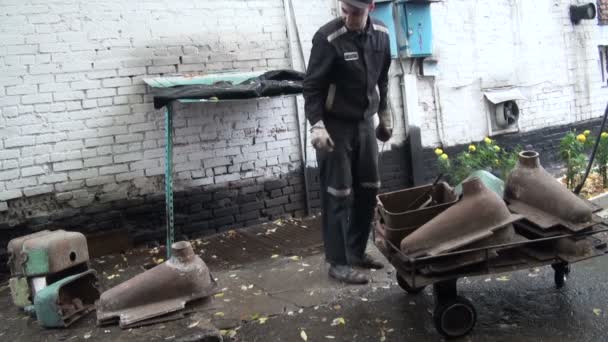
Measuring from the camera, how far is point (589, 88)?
29.2 feet

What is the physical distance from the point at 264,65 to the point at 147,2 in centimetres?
141

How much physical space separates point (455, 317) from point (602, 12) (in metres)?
7.51

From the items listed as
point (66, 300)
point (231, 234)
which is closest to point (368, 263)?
point (231, 234)

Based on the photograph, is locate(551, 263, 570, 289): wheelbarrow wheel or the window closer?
locate(551, 263, 570, 289): wheelbarrow wheel

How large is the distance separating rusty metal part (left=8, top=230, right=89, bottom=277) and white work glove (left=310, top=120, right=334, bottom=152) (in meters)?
1.91

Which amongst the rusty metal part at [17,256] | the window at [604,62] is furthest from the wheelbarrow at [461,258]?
the window at [604,62]

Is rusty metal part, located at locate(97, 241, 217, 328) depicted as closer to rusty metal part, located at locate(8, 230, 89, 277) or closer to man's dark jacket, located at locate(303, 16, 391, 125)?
rusty metal part, located at locate(8, 230, 89, 277)

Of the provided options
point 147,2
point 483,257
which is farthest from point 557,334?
point 147,2

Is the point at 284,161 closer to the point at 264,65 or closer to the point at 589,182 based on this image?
the point at 264,65

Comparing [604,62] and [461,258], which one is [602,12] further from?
[461,258]

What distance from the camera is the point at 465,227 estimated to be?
10.9 feet

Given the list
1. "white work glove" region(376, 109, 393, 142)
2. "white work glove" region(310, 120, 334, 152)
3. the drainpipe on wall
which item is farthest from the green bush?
"white work glove" region(310, 120, 334, 152)

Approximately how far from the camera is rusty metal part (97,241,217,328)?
348cm

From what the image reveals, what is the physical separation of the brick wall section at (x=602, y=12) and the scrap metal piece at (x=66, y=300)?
8434 mm
